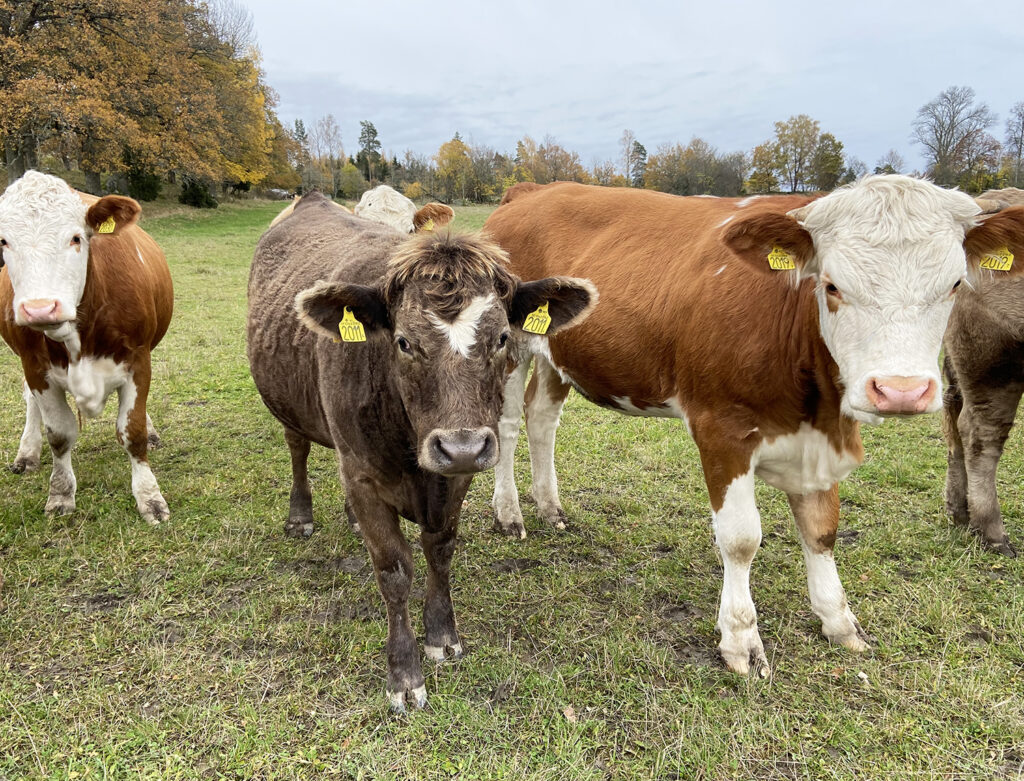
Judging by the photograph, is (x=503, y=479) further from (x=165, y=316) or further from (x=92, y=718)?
(x=165, y=316)

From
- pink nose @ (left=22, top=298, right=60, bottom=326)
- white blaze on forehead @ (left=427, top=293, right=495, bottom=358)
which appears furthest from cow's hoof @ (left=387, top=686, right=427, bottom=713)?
pink nose @ (left=22, top=298, right=60, bottom=326)

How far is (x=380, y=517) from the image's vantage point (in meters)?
3.11

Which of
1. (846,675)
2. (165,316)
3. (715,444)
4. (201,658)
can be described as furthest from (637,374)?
(165,316)

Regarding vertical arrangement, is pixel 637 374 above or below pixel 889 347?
below

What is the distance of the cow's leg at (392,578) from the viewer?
10.1 feet

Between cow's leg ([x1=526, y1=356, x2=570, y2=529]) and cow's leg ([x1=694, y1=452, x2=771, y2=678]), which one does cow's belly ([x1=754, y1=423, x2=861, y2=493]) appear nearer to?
cow's leg ([x1=694, y1=452, x2=771, y2=678])

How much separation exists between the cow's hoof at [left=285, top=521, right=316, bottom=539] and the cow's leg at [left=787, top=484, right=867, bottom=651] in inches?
131

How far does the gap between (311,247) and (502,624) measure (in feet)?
9.10

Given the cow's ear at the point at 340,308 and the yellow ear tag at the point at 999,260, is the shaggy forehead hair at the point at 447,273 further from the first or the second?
the yellow ear tag at the point at 999,260

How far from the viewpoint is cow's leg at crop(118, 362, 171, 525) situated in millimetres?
4867

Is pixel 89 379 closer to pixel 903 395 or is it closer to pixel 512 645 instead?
pixel 512 645

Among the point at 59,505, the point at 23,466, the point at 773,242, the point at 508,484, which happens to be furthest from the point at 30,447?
the point at 773,242

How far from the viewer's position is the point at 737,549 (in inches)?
128

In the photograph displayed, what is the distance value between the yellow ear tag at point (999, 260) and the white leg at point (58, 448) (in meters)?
5.98
